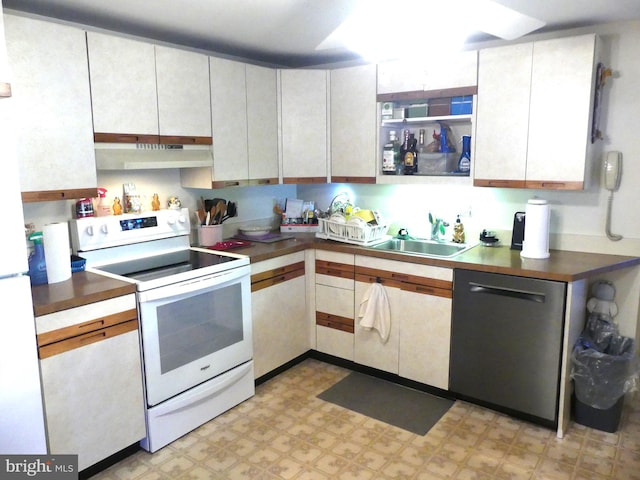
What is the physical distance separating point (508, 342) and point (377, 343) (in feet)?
2.94

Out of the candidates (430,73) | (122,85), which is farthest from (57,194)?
(430,73)

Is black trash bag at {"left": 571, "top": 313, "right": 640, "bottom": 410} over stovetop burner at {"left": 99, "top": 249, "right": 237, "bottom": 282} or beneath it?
beneath

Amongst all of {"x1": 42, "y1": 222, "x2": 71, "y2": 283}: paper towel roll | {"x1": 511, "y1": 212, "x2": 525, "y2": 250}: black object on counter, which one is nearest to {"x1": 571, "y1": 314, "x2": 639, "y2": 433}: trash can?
{"x1": 511, "y1": 212, "x2": 525, "y2": 250}: black object on counter

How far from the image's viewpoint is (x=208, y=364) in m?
2.81

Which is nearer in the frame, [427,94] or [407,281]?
[407,281]

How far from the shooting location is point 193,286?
2637 mm

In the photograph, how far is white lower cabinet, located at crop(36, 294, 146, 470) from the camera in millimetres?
2135

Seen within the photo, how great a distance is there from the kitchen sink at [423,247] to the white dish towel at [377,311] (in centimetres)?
29

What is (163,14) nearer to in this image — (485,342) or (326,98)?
(326,98)

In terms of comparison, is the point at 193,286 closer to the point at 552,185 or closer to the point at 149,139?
the point at 149,139

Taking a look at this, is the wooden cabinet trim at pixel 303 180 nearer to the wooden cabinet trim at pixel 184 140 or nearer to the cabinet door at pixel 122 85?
the wooden cabinet trim at pixel 184 140

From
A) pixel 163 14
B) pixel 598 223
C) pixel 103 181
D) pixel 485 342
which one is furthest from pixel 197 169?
pixel 598 223

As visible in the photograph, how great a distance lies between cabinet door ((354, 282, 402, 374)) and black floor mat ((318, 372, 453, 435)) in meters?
0.13

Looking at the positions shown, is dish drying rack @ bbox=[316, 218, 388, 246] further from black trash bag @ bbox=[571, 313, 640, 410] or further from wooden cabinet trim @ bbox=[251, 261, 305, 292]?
black trash bag @ bbox=[571, 313, 640, 410]
